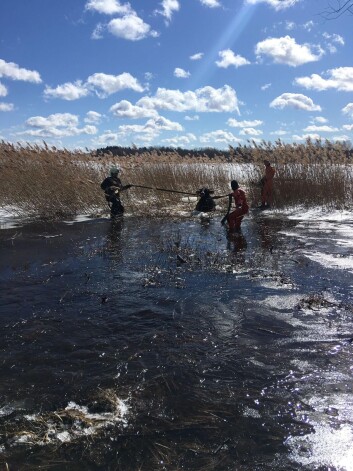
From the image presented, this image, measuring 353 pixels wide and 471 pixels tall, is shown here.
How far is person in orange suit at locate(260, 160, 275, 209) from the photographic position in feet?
42.8

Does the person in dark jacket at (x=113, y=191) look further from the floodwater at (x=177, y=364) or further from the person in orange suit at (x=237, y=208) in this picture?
the floodwater at (x=177, y=364)

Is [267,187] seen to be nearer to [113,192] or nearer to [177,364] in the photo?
[113,192]

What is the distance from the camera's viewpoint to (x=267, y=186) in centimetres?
1337

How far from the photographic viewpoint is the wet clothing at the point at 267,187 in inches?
513

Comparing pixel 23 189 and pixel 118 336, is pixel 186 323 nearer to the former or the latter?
pixel 118 336

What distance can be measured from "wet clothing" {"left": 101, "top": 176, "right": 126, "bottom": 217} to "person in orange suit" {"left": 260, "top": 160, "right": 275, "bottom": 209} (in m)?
4.68

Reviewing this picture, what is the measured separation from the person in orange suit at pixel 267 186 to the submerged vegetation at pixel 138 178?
233 millimetres

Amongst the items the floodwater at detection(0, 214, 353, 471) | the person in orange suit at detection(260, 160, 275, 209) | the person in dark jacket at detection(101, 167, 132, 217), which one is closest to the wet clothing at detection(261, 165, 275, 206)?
the person in orange suit at detection(260, 160, 275, 209)

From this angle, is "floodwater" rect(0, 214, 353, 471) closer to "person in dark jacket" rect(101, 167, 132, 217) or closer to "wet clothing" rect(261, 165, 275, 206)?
"person in dark jacket" rect(101, 167, 132, 217)

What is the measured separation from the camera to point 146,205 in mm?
13781

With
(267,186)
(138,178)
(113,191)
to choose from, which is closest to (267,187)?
(267,186)

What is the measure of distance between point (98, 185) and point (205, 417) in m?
11.3

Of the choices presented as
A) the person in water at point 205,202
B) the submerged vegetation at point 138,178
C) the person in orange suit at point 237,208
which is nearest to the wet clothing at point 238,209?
the person in orange suit at point 237,208

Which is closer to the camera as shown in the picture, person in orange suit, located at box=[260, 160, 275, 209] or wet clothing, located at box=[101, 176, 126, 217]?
wet clothing, located at box=[101, 176, 126, 217]
